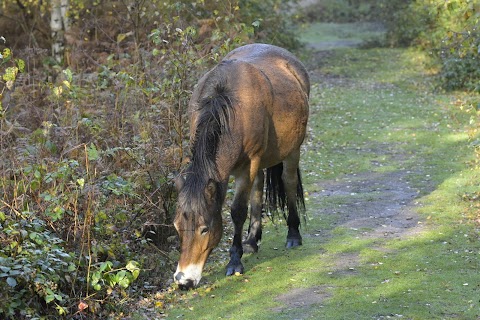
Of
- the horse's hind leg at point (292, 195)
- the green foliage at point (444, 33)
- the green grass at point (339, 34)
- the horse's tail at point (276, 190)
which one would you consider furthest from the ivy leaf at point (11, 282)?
the green grass at point (339, 34)

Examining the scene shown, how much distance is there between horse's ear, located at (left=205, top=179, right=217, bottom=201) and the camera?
22.3 ft

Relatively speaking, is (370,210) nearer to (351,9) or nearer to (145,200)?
(145,200)

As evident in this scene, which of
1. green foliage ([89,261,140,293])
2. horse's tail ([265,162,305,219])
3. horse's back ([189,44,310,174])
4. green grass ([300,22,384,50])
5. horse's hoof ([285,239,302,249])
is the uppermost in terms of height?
horse's back ([189,44,310,174])

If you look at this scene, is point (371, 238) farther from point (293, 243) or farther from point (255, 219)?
point (255, 219)

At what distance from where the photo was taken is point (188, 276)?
659cm

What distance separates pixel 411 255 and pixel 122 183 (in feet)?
10.00

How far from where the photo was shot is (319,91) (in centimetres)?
2159

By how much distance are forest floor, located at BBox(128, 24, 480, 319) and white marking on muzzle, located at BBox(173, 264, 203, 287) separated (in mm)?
263

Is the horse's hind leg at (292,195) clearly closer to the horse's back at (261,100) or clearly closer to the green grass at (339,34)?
the horse's back at (261,100)

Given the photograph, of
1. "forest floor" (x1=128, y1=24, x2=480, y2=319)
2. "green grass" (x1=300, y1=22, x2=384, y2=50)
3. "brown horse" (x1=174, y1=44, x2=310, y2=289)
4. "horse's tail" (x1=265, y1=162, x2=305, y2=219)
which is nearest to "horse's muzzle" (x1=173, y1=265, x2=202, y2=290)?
"brown horse" (x1=174, y1=44, x2=310, y2=289)

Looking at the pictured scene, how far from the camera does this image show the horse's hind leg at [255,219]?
8.41 meters

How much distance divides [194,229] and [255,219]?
1.85 m

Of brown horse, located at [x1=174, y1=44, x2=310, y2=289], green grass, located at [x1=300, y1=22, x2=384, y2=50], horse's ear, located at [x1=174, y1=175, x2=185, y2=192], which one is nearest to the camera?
brown horse, located at [x1=174, y1=44, x2=310, y2=289]

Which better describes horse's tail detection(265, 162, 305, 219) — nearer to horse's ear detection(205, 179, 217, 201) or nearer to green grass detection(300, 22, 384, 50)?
horse's ear detection(205, 179, 217, 201)
